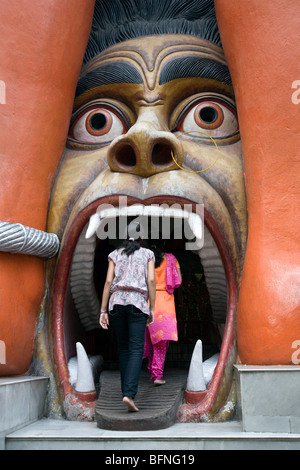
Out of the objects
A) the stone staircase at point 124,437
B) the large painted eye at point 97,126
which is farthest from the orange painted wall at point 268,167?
the large painted eye at point 97,126

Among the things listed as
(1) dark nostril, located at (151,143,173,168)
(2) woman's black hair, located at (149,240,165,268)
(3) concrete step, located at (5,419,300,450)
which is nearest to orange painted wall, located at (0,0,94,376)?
(3) concrete step, located at (5,419,300,450)

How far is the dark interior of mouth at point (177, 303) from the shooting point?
3.56 metres

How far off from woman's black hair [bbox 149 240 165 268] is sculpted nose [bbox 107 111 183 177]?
60 centimetres

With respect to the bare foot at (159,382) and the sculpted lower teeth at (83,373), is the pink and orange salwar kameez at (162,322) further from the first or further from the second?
the sculpted lower teeth at (83,373)

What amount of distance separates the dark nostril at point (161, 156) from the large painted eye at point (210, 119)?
1.16ft

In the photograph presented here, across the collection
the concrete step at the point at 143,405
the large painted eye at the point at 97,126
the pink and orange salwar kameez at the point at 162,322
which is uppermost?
the large painted eye at the point at 97,126

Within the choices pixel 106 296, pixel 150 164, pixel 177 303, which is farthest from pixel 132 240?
pixel 177 303

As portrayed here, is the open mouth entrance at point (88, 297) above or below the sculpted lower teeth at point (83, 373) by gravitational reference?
above

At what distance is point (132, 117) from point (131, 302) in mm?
1616

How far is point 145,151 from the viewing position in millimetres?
3234

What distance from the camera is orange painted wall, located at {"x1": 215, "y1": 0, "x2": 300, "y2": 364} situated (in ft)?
9.35
